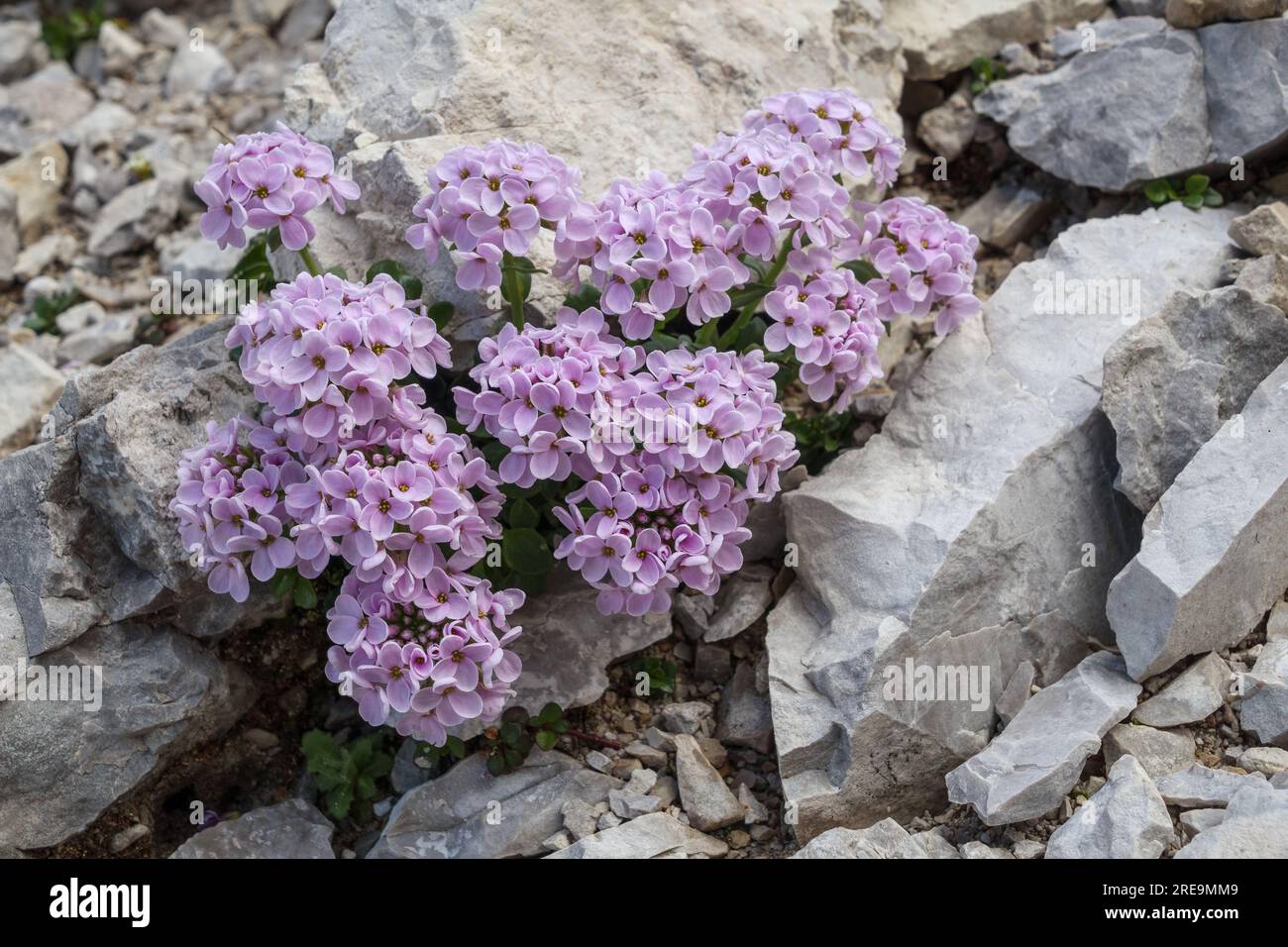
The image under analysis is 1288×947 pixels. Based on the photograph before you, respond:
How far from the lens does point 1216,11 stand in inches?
300

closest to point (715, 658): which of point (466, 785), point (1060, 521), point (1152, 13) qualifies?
point (466, 785)

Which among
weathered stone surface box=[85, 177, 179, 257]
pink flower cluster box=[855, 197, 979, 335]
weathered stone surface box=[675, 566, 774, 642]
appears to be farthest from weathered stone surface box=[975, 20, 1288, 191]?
weathered stone surface box=[85, 177, 179, 257]

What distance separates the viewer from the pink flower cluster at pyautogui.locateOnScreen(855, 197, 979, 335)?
654cm

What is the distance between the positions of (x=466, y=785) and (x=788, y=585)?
5.73ft

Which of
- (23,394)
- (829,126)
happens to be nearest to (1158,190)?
(829,126)

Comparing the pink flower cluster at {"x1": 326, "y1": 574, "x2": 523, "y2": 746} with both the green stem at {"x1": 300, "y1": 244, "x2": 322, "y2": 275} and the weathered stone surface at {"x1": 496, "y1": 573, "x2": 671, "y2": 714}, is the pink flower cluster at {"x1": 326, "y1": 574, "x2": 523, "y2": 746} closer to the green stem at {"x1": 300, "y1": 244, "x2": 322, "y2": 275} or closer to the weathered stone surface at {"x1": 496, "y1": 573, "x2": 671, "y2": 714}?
the weathered stone surface at {"x1": 496, "y1": 573, "x2": 671, "y2": 714}

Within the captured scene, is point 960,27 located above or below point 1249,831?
above

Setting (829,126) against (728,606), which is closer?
(829,126)

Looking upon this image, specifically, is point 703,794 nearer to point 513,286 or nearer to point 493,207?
point 513,286

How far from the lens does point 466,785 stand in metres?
6.17

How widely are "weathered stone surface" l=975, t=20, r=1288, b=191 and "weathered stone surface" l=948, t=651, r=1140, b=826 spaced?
308 cm

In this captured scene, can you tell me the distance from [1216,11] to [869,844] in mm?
5109

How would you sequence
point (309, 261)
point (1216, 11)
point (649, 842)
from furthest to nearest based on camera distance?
1. point (1216, 11)
2. point (309, 261)
3. point (649, 842)

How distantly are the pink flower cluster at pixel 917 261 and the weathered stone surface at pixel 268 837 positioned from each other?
355 centimetres
